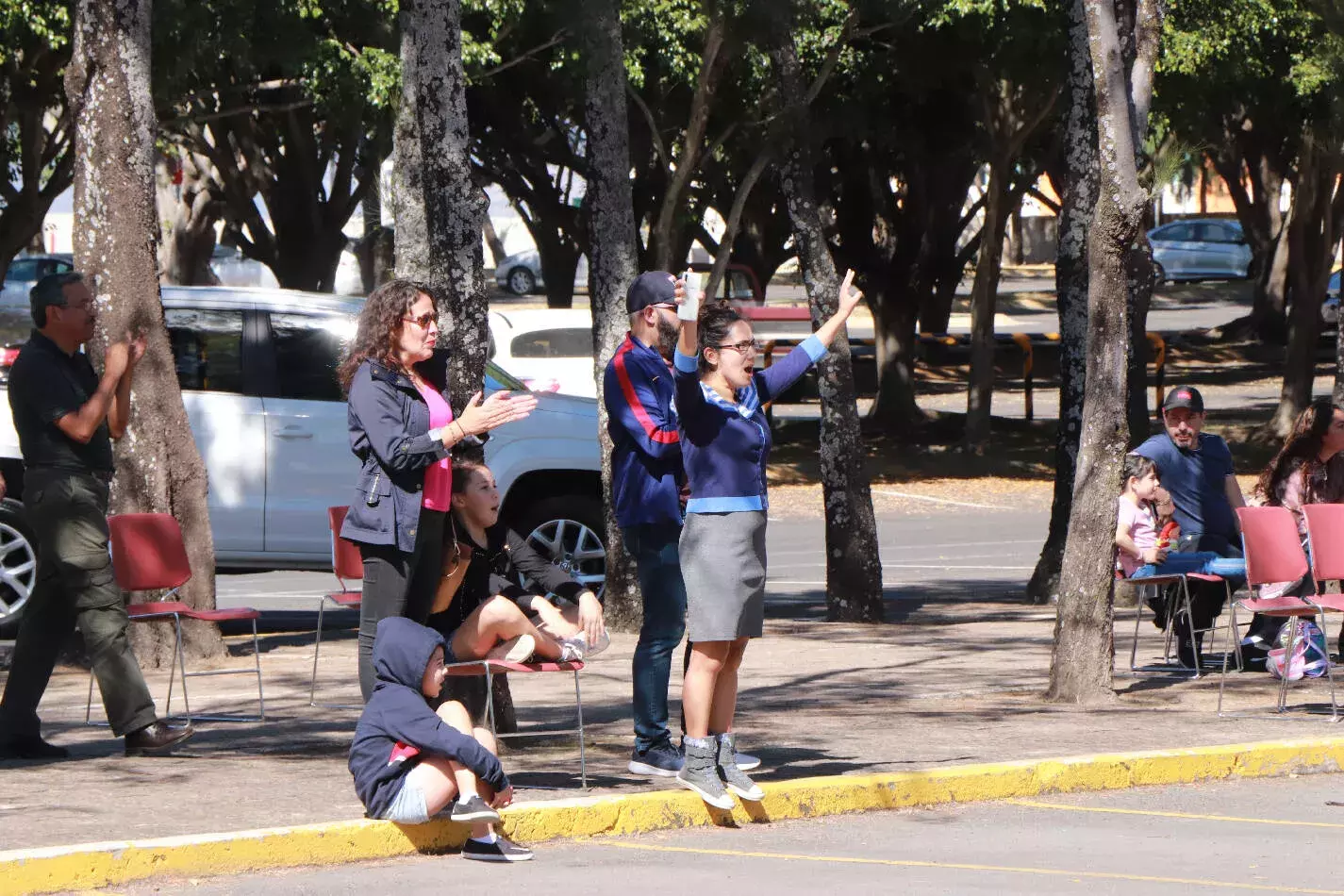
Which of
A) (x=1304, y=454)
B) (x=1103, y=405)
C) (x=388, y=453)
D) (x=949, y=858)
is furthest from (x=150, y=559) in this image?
(x=1304, y=454)

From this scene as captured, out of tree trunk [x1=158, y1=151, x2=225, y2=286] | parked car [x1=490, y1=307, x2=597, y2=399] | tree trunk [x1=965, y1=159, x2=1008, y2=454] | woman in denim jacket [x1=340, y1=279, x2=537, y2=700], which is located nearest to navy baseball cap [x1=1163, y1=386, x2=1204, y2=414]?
woman in denim jacket [x1=340, y1=279, x2=537, y2=700]

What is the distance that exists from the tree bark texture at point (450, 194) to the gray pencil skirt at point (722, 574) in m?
1.73

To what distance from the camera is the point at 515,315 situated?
23641mm

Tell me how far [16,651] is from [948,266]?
2235 cm

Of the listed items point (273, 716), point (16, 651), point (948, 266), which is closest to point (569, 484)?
point (273, 716)

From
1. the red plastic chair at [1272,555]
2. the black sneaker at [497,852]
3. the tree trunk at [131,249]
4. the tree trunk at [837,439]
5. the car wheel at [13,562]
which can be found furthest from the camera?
the tree trunk at [837,439]

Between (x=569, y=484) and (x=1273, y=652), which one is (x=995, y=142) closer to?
(x=569, y=484)

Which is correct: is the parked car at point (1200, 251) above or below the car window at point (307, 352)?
above

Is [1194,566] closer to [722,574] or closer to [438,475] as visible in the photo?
[722,574]

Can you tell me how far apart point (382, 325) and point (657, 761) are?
200 centimetres

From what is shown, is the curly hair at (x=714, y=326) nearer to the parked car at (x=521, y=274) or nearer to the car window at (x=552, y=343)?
the car window at (x=552, y=343)

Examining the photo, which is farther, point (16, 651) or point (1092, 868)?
point (16, 651)

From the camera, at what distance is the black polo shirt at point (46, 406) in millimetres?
8203

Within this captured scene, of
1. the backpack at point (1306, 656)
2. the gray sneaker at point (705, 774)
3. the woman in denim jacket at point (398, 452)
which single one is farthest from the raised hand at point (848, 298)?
the backpack at point (1306, 656)
